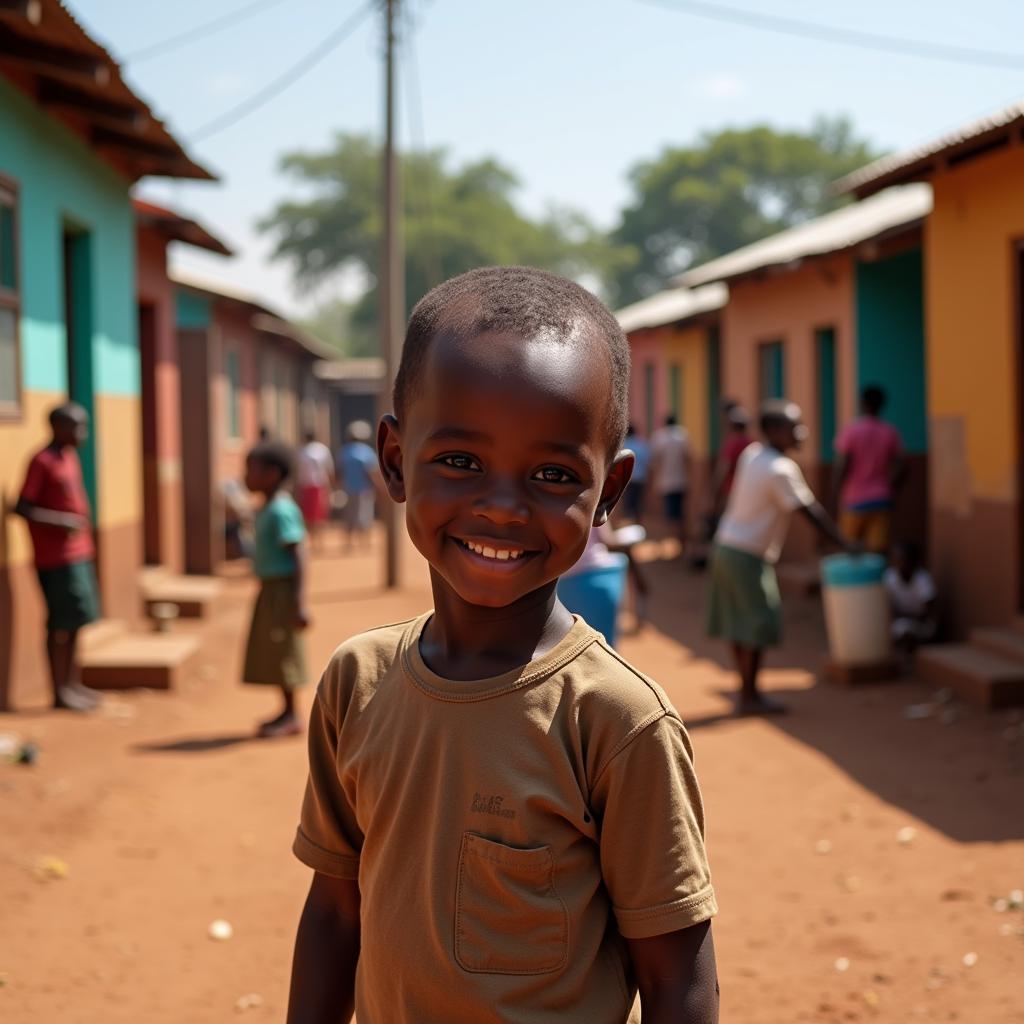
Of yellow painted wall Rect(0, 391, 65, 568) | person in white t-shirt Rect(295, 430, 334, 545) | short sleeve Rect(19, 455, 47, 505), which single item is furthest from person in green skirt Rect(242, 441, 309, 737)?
person in white t-shirt Rect(295, 430, 334, 545)

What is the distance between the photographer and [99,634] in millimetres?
9633

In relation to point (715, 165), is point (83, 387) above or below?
below

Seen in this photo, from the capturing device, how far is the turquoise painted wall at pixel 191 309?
1656 centimetres

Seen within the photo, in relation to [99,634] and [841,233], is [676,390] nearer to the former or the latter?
[841,233]

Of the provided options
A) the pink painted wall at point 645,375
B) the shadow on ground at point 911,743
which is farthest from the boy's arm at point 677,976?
the pink painted wall at point 645,375

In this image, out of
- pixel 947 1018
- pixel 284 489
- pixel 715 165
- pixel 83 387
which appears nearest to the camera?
pixel 947 1018

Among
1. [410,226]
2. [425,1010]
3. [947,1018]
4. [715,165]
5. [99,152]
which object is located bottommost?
[947,1018]

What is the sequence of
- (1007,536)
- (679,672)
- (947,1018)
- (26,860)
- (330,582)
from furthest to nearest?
(330,582), (679,672), (1007,536), (26,860), (947,1018)

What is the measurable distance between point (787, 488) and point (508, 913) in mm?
5984

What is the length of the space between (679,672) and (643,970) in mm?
7968

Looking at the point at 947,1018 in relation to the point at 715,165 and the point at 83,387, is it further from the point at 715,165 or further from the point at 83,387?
the point at 715,165

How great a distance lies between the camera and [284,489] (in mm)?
7254

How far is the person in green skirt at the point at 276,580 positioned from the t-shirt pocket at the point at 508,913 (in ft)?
18.4

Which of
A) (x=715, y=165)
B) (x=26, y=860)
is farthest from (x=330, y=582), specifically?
(x=715, y=165)
